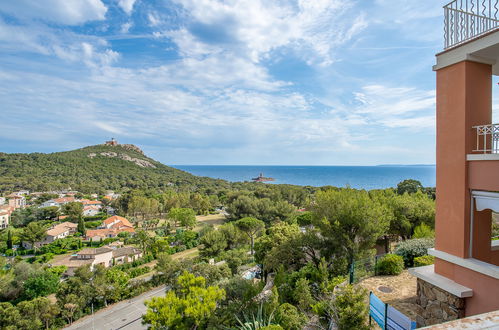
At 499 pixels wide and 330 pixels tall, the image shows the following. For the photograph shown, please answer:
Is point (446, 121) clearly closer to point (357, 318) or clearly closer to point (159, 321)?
point (357, 318)

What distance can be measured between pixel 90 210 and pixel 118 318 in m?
45.0

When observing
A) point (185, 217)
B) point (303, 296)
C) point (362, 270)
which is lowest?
point (185, 217)

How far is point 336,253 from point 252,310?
5210 millimetres

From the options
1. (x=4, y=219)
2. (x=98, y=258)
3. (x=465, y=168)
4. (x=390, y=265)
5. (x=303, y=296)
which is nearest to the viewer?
(x=465, y=168)

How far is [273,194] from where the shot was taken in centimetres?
5041

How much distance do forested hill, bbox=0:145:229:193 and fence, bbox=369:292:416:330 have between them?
7700 centimetres

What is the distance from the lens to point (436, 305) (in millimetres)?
5281

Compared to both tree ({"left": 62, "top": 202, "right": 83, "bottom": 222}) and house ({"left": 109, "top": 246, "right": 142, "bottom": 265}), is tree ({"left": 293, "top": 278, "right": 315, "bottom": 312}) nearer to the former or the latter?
house ({"left": 109, "top": 246, "right": 142, "bottom": 265})

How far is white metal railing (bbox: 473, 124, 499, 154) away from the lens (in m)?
A: 4.45

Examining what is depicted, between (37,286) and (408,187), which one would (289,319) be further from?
(408,187)

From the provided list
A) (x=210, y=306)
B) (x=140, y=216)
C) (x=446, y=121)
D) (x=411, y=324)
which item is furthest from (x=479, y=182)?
(x=140, y=216)

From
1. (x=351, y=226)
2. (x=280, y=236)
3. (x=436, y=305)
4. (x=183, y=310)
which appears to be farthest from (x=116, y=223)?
(x=436, y=305)

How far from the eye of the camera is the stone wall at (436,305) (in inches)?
189

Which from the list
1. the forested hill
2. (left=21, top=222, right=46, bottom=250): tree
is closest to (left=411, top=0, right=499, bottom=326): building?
(left=21, top=222, right=46, bottom=250): tree
